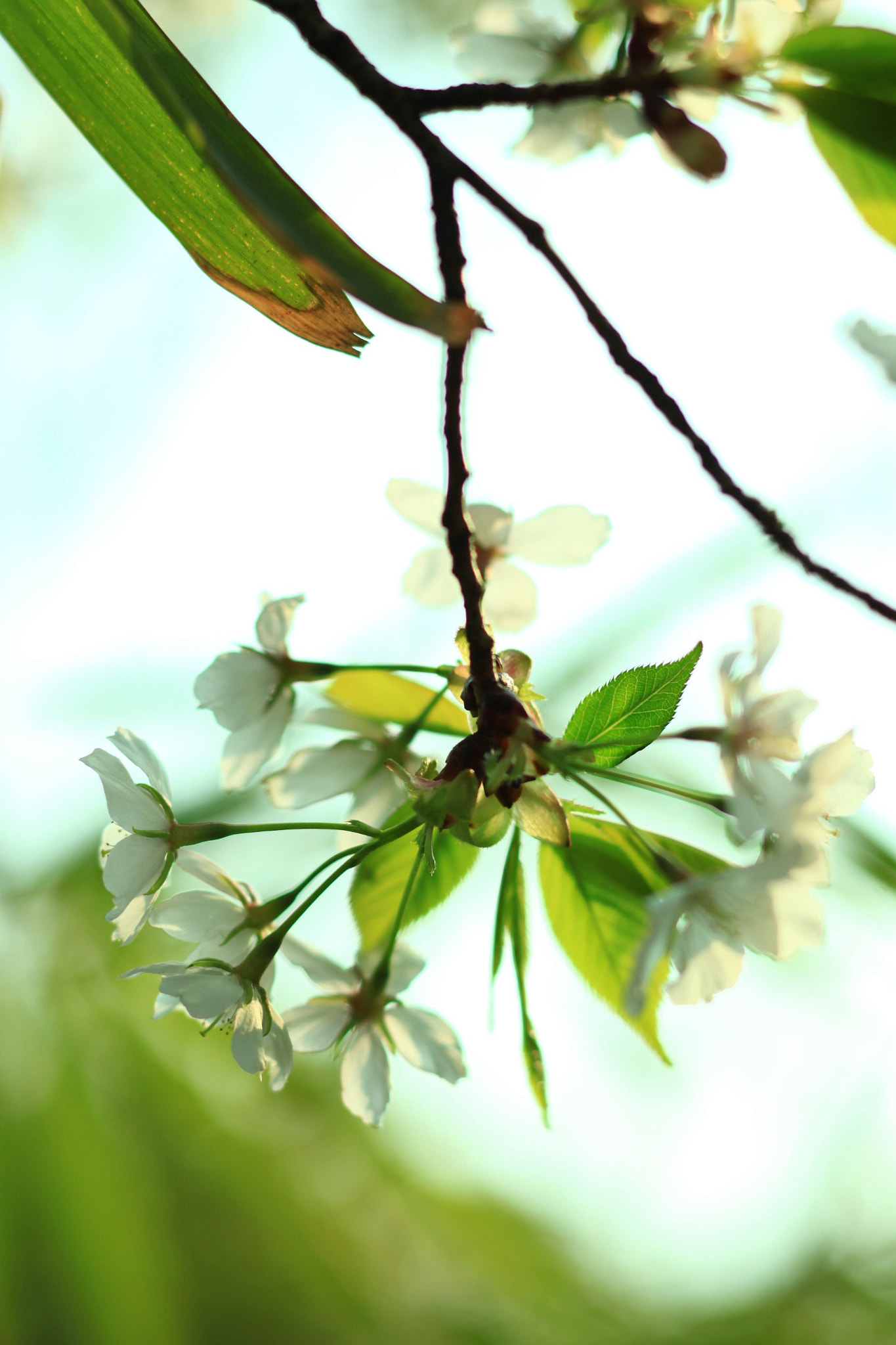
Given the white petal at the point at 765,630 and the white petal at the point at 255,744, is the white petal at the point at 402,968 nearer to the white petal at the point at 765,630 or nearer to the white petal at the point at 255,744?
the white petal at the point at 255,744

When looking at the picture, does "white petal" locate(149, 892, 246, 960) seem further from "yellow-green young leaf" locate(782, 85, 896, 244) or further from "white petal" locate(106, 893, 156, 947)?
"yellow-green young leaf" locate(782, 85, 896, 244)

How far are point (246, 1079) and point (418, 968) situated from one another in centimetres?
161

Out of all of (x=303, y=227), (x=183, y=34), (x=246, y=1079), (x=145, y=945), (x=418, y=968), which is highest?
(x=183, y=34)

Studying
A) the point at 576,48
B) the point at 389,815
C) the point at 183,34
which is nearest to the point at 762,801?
the point at 389,815

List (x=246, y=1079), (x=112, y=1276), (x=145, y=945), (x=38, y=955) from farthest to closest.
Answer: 1. (x=246, y=1079)
2. (x=145, y=945)
3. (x=38, y=955)
4. (x=112, y=1276)

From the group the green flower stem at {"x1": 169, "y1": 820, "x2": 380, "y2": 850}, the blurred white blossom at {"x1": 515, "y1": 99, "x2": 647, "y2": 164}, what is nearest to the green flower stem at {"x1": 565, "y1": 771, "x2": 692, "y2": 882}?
the green flower stem at {"x1": 169, "y1": 820, "x2": 380, "y2": 850}

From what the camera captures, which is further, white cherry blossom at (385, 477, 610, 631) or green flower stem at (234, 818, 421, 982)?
white cherry blossom at (385, 477, 610, 631)

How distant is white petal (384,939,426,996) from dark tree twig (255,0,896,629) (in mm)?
285

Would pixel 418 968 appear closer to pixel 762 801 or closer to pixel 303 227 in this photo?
pixel 762 801

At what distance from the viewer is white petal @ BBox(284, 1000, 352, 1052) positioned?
453 mm

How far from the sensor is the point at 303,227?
0.28 metres

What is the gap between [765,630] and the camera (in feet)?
1.16

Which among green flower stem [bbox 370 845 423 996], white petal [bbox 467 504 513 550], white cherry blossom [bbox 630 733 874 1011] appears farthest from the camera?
white petal [bbox 467 504 513 550]

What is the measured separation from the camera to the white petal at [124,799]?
40cm
